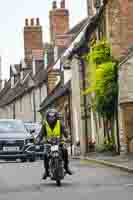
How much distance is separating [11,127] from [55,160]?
14233mm

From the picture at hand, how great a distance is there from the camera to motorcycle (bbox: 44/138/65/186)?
50.4 feet

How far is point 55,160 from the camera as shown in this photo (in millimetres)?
15453

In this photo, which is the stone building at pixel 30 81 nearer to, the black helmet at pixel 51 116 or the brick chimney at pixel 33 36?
the brick chimney at pixel 33 36

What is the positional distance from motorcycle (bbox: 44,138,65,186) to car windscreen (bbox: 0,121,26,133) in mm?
13046

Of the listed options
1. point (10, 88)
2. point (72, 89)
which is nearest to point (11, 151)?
point (72, 89)

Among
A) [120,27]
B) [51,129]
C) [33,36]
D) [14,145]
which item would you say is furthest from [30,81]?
[51,129]

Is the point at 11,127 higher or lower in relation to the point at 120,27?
lower

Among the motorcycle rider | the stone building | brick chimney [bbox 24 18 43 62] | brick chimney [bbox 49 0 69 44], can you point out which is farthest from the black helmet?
brick chimney [bbox 24 18 43 62]

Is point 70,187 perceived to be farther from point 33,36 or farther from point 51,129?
point 33,36

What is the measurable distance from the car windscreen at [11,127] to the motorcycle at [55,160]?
13046 millimetres

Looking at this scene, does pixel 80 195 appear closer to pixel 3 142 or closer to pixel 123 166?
pixel 123 166

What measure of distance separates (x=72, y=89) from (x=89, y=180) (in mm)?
31010

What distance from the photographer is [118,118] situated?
105 feet

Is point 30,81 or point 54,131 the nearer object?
point 54,131
